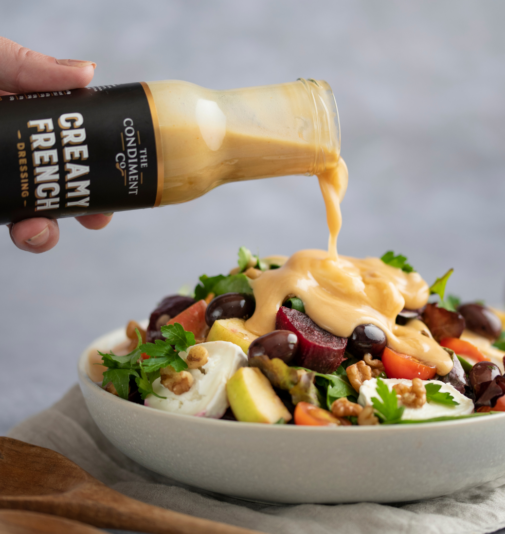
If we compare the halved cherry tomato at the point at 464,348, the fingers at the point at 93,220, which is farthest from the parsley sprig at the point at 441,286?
the fingers at the point at 93,220

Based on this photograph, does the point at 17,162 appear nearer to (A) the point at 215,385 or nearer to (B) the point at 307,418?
(A) the point at 215,385

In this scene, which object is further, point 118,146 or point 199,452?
point 118,146

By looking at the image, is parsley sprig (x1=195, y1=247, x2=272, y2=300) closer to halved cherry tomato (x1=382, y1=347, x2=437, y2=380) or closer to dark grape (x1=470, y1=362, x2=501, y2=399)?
halved cherry tomato (x1=382, y1=347, x2=437, y2=380)

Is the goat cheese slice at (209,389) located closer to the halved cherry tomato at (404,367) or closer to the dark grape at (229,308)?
the dark grape at (229,308)

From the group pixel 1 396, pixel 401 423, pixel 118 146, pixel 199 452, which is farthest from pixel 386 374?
pixel 1 396

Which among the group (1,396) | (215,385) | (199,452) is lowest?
(1,396)

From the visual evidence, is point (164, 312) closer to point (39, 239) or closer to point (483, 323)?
point (39, 239)
